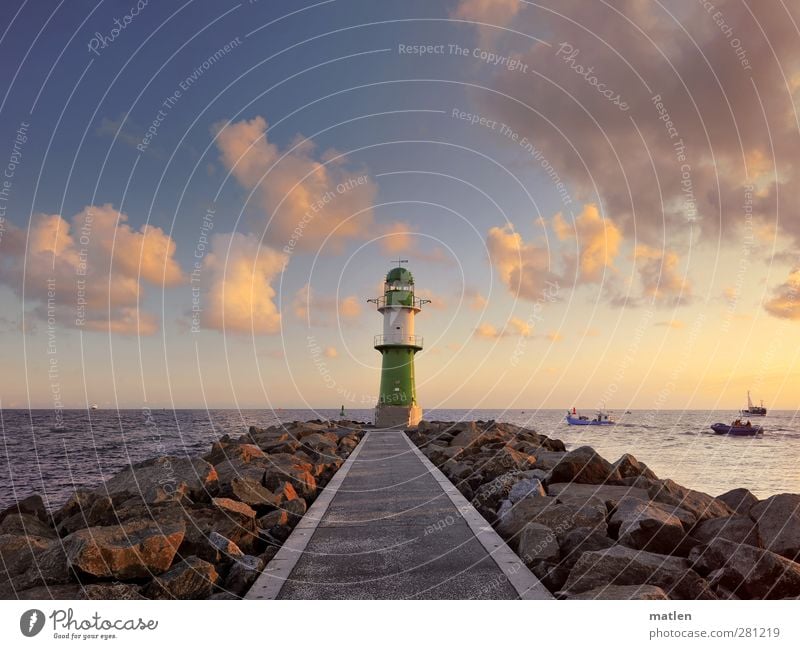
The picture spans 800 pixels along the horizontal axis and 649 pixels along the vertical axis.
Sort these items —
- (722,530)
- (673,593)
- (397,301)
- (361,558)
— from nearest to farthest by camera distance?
(673,593) < (361,558) < (722,530) < (397,301)

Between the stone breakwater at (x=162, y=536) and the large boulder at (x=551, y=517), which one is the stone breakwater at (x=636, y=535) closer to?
the large boulder at (x=551, y=517)

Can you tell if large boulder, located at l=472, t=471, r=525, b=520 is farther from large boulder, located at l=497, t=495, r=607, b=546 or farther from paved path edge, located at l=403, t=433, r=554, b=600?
large boulder, located at l=497, t=495, r=607, b=546

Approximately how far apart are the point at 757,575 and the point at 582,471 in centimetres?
479

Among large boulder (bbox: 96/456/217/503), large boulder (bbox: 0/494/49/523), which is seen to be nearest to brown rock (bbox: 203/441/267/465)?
large boulder (bbox: 96/456/217/503)

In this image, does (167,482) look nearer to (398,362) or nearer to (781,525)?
(781,525)

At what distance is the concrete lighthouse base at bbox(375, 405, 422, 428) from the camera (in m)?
35.0

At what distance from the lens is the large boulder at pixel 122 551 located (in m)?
6.16

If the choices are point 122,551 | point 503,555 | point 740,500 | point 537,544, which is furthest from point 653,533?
point 122,551

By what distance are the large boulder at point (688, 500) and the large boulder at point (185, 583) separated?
24.3ft

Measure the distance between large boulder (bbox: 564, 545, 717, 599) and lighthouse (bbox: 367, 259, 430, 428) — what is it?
2913 centimetres

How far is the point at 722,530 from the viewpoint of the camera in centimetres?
743
